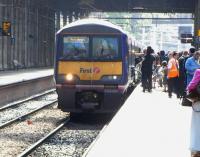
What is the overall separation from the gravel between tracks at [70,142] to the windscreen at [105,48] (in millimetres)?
2047

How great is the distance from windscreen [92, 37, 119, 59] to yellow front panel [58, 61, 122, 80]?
0.28 meters

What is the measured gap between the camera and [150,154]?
9484 millimetres

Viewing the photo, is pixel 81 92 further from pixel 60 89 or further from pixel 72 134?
pixel 72 134

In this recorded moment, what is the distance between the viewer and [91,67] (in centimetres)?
1844

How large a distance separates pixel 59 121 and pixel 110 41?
285 cm

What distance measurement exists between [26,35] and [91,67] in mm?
47039

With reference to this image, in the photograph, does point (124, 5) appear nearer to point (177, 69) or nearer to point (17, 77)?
point (17, 77)

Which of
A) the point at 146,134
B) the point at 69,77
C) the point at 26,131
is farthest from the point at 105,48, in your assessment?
the point at 146,134

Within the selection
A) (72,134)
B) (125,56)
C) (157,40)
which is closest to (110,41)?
(125,56)

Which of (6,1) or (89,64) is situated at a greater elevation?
(6,1)

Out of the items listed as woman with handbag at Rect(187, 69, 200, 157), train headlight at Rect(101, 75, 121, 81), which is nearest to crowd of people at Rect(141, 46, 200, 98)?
train headlight at Rect(101, 75, 121, 81)

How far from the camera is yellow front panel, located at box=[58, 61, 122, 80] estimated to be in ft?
60.2

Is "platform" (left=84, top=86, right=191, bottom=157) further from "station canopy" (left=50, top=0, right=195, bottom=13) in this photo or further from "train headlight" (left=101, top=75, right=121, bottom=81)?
"station canopy" (left=50, top=0, right=195, bottom=13)

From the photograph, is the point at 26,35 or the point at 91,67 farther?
the point at 26,35
